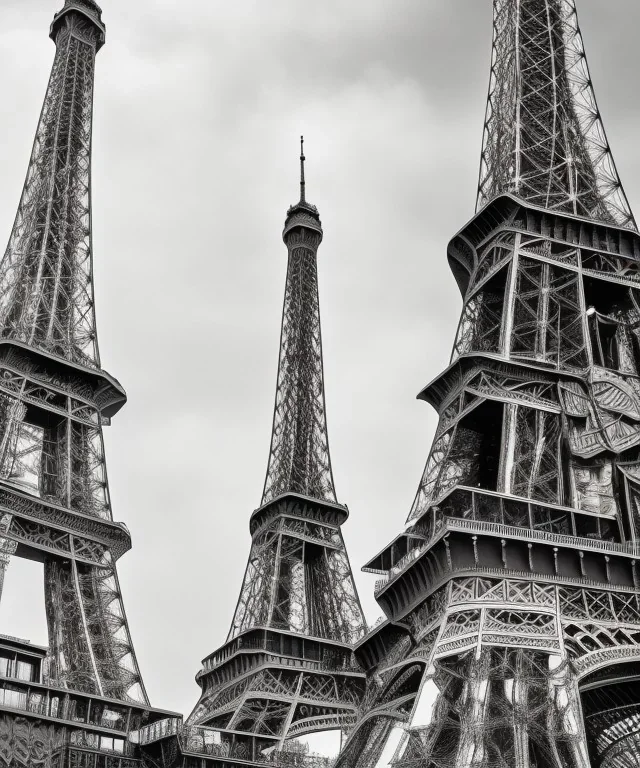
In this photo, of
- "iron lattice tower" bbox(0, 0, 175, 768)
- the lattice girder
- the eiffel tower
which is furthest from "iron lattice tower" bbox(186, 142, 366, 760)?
the lattice girder

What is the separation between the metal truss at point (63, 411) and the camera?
62.0 m

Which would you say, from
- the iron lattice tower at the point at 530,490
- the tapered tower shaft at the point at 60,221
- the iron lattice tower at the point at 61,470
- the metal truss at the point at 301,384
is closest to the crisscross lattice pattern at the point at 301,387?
the metal truss at the point at 301,384

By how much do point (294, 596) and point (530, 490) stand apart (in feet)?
111

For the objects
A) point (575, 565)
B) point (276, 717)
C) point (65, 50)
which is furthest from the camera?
point (65, 50)

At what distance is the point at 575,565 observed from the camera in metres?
47.6

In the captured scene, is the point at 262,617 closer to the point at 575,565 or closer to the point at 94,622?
Answer: the point at 94,622

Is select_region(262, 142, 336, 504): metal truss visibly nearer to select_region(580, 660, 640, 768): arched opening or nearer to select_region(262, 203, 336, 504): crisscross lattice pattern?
select_region(262, 203, 336, 504): crisscross lattice pattern

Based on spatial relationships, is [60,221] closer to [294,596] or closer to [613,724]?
[294,596]

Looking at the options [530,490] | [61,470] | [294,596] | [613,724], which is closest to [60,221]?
[61,470]

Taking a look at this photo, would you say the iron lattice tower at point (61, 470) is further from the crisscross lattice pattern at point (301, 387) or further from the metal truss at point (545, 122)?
the metal truss at point (545, 122)

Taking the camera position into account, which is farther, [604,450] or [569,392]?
[569,392]

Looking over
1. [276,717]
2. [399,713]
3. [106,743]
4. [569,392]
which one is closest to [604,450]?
[569,392]

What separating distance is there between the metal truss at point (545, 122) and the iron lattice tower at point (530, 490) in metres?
0.15

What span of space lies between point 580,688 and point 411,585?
348 inches
